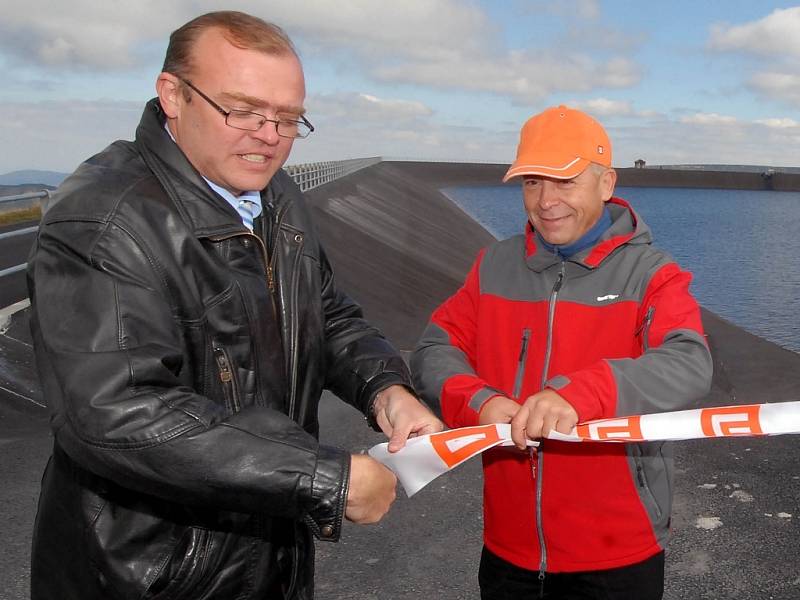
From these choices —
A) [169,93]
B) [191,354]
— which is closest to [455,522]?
[191,354]

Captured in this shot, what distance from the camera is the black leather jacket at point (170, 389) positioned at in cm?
192

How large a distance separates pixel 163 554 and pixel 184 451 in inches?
15.9

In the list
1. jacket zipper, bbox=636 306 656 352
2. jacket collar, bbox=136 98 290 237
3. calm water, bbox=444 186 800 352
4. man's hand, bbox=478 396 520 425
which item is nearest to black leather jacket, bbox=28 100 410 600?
jacket collar, bbox=136 98 290 237

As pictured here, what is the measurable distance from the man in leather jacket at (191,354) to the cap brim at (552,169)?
82 cm

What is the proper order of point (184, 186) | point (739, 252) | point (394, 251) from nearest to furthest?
point (184, 186) < point (394, 251) < point (739, 252)

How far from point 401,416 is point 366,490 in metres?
0.57

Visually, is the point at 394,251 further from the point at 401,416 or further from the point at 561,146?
the point at 401,416

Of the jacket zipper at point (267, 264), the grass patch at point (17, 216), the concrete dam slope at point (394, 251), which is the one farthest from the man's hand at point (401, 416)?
the grass patch at point (17, 216)

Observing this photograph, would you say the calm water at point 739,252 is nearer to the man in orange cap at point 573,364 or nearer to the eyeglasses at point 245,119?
the man in orange cap at point 573,364

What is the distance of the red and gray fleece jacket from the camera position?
2.70 meters

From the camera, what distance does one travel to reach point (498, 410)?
8.73ft

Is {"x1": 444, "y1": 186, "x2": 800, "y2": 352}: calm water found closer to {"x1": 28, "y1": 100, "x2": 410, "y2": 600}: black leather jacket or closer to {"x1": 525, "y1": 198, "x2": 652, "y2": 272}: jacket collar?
{"x1": 525, "y1": 198, "x2": 652, "y2": 272}: jacket collar

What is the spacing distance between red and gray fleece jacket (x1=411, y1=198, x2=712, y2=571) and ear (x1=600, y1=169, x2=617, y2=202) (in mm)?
82

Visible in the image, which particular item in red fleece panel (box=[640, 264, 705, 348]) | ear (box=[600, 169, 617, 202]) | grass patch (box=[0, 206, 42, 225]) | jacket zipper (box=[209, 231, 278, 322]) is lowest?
grass patch (box=[0, 206, 42, 225])
